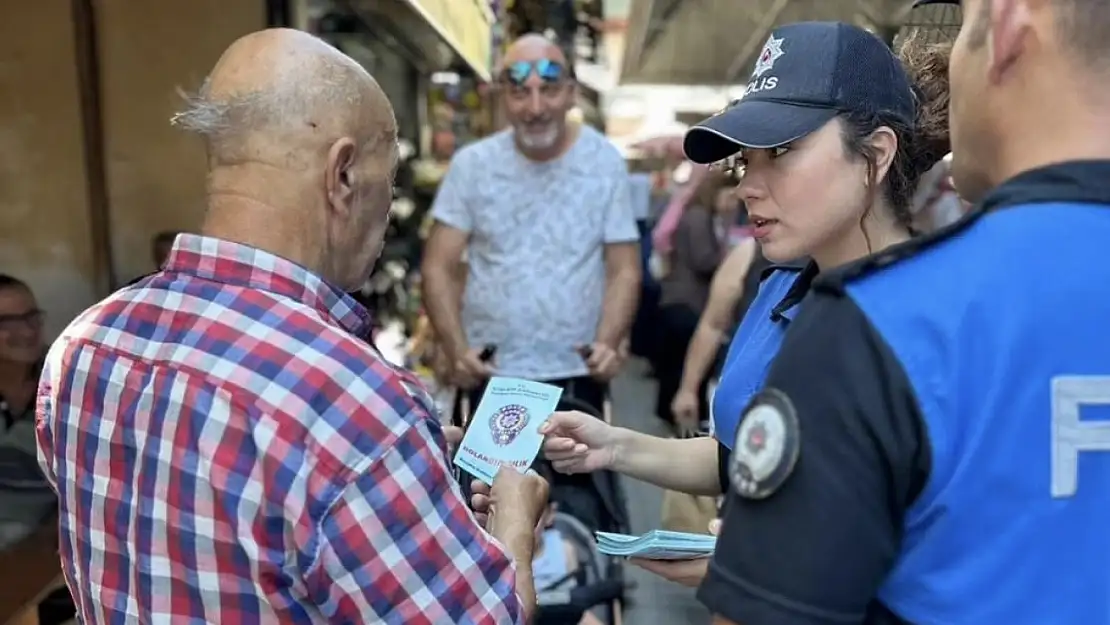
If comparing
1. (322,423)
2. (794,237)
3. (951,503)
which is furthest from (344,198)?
(951,503)

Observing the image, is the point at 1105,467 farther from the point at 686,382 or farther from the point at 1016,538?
the point at 686,382

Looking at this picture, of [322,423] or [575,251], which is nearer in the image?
[322,423]

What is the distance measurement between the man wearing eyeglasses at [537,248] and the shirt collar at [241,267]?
7.30 feet

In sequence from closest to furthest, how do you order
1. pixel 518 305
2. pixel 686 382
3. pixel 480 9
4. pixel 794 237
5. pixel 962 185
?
pixel 962 185, pixel 794 237, pixel 518 305, pixel 686 382, pixel 480 9

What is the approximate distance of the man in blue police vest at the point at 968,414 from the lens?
839 mm

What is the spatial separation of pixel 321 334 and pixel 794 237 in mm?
776

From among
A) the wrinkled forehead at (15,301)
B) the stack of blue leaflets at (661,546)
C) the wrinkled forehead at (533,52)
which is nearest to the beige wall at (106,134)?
the wrinkled forehead at (15,301)

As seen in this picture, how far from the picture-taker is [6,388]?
3.32 metres

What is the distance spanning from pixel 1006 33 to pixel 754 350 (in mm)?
841

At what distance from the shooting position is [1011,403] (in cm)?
84

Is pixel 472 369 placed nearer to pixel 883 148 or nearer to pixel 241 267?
pixel 883 148

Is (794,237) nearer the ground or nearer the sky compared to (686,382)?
nearer the sky

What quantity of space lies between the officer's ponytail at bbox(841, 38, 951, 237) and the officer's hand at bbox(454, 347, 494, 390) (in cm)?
204

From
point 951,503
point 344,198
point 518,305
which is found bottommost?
point 518,305
